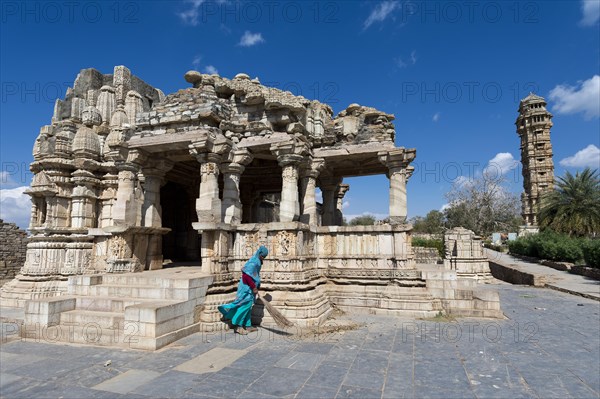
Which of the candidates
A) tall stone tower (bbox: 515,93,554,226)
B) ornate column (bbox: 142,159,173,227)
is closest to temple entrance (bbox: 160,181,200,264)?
ornate column (bbox: 142,159,173,227)

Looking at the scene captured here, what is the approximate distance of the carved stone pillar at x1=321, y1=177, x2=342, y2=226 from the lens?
13.0m

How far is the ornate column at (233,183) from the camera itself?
9031 millimetres

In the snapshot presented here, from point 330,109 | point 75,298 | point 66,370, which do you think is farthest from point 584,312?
point 75,298

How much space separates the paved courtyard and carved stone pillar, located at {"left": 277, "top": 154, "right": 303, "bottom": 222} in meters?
2.92

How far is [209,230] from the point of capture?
321 inches

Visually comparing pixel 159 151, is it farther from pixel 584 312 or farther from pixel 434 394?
pixel 584 312

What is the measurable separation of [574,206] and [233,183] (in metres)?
29.7

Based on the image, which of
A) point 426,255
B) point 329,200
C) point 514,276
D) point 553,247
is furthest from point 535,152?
point 329,200

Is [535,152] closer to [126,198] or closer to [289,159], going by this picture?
[289,159]

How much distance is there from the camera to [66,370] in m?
4.76

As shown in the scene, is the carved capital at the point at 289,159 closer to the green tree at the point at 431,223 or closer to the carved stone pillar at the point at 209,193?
the carved stone pillar at the point at 209,193

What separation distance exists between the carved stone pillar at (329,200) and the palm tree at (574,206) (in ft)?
78.4

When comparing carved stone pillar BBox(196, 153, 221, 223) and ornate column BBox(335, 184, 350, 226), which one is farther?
ornate column BBox(335, 184, 350, 226)

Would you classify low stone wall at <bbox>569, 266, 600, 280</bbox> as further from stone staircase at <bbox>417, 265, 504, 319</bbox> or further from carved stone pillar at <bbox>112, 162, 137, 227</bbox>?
carved stone pillar at <bbox>112, 162, 137, 227</bbox>
